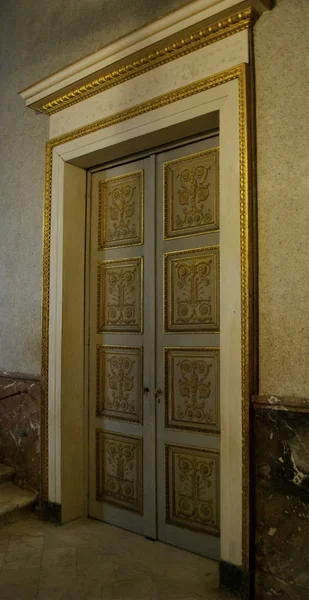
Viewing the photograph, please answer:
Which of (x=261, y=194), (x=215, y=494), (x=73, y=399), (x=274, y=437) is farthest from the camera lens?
(x=73, y=399)

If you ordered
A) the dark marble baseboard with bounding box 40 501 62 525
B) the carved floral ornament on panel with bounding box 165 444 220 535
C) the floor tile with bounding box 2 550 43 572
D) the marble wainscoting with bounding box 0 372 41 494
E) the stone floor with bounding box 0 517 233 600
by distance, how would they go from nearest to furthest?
the stone floor with bounding box 0 517 233 600 → the floor tile with bounding box 2 550 43 572 → the carved floral ornament on panel with bounding box 165 444 220 535 → the dark marble baseboard with bounding box 40 501 62 525 → the marble wainscoting with bounding box 0 372 41 494

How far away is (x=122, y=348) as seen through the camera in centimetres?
298

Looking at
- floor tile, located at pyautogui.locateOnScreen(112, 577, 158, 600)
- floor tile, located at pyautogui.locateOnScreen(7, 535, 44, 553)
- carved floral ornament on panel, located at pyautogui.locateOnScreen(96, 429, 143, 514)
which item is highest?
carved floral ornament on panel, located at pyautogui.locateOnScreen(96, 429, 143, 514)

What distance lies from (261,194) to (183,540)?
1.86 metres

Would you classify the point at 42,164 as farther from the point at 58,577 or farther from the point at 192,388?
the point at 58,577

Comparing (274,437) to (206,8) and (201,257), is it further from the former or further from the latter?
(206,8)

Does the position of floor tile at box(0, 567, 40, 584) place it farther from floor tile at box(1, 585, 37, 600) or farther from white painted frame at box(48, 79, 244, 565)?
white painted frame at box(48, 79, 244, 565)

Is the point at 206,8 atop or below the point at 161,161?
atop

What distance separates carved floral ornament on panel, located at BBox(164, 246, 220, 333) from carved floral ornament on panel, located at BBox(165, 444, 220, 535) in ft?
2.23

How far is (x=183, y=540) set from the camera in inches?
103

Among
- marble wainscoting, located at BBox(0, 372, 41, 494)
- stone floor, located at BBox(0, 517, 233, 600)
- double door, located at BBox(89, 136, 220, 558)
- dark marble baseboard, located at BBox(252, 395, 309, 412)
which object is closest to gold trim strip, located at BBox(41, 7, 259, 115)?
double door, located at BBox(89, 136, 220, 558)

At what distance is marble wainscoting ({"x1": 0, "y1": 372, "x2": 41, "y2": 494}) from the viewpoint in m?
3.16

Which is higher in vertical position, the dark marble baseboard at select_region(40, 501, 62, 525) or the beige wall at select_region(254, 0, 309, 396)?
the beige wall at select_region(254, 0, 309, 396)

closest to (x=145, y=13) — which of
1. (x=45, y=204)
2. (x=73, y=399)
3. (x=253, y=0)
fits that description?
(x=253, y=0)
